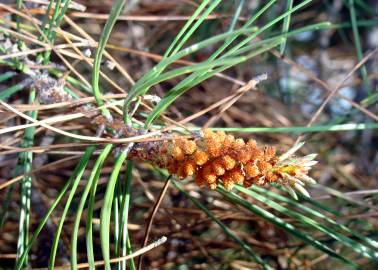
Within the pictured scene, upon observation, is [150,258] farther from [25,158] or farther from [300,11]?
[300,11]

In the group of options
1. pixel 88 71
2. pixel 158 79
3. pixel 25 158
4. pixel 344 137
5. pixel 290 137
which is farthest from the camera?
pixel 344 137

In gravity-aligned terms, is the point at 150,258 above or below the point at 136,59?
below

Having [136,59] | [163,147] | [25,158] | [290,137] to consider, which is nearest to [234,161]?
[163,147]

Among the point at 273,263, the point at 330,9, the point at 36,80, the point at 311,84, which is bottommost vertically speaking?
the point at 273,263

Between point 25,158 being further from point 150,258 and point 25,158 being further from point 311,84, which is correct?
point 311,84

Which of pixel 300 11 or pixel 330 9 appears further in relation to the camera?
pixel 300 11

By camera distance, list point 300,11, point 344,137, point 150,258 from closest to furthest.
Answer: point 150,258 → point 344,137 → point 300,11
